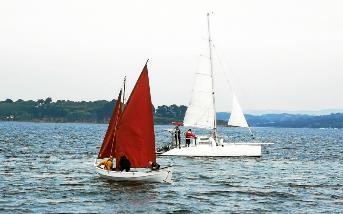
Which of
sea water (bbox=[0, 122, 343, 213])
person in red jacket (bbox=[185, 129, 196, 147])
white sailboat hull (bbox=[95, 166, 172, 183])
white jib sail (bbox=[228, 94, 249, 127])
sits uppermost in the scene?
white jib sail (bbox=[228, 94, 249, 127])

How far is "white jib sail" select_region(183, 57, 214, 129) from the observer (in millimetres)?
64688

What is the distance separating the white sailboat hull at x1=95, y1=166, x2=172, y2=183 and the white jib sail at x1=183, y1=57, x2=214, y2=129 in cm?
2454

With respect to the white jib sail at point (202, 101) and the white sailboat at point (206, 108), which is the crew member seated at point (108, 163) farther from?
the white jib sail at point (202, 101)

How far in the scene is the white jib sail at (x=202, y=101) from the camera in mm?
64688

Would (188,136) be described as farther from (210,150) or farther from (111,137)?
(111,137)

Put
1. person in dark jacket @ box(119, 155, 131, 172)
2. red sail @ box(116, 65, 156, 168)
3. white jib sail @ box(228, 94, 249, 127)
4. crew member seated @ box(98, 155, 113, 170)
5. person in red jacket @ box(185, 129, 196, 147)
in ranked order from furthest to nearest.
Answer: white jib sail @ box(228, 94, 249, 127) < person in red jacket @ box(185, 129, 196, 147) < crew member seated @ box(98, 155, 113, 170) < red sail @ box(116, 65, 156, 168) < person in dark jacket @ box(119, 155, 131, 172)

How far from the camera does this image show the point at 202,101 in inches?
2566

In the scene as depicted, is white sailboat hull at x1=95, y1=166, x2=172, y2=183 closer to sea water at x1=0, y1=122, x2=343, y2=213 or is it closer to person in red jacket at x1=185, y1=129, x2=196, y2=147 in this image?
sea water at x1=0, y1=122, x2=343, y2=213

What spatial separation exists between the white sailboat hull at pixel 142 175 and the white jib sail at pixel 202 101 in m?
24.5

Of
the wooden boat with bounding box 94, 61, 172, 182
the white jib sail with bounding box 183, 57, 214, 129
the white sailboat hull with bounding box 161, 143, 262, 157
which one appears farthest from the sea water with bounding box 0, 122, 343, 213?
the white jib sail with bounding box 183, 57, 214, 129

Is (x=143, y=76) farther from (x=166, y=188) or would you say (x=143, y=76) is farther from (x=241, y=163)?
(x=241, y=163)

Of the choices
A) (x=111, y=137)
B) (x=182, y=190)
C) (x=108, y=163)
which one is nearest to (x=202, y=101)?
(x=111, y=137)

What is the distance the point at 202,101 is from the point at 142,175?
26.6 metres

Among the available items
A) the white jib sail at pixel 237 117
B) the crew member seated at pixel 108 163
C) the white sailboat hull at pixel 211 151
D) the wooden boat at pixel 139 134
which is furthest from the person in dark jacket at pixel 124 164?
the white jib sail at pixel 237 117
